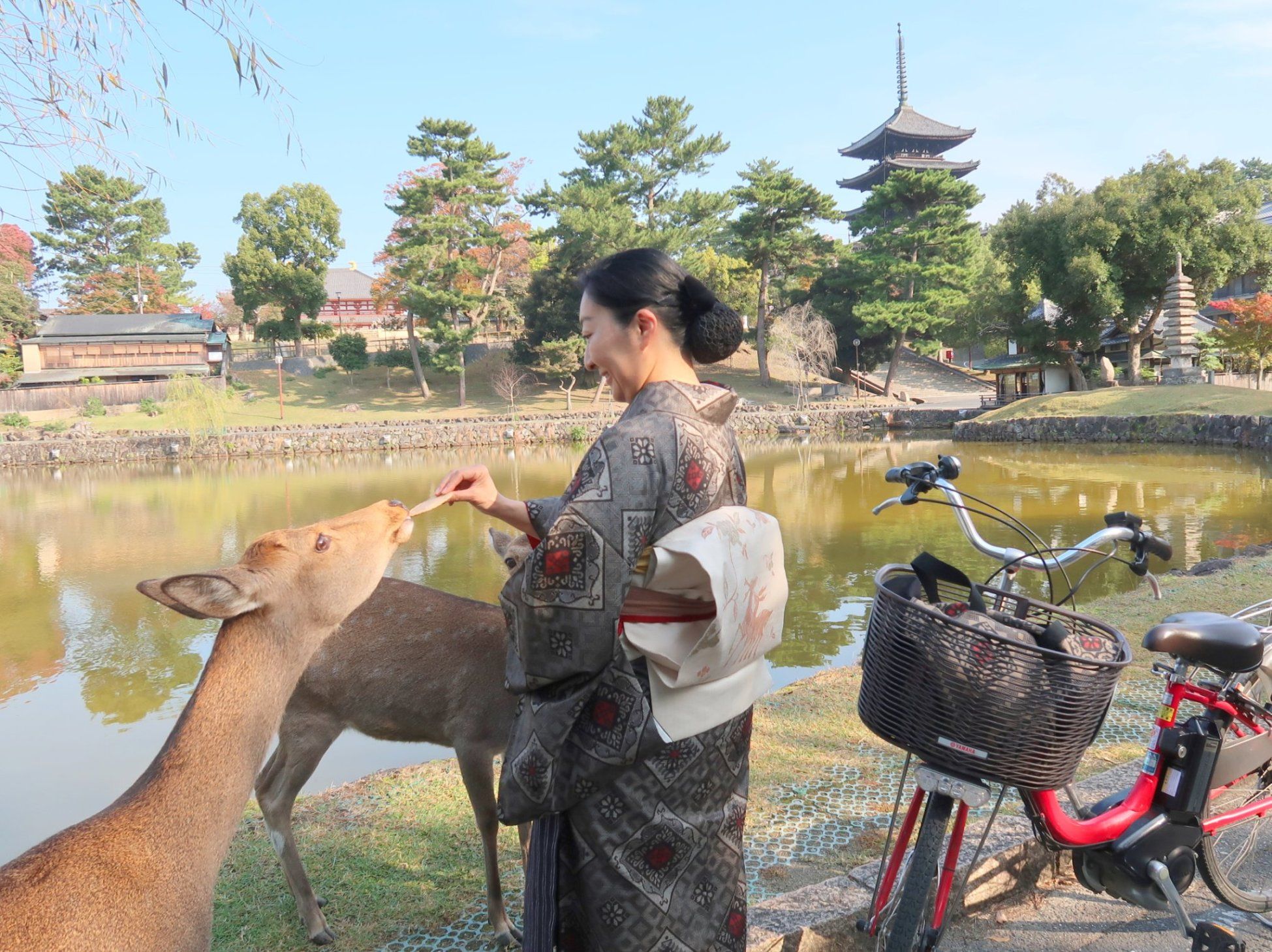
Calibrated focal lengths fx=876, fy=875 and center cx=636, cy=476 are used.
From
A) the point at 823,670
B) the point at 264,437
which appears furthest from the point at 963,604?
the point at 264,437

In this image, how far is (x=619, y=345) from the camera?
195 centimetres

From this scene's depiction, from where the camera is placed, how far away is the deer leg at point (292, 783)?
2.92m

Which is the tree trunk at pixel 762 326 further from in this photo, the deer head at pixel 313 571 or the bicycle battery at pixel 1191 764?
the deer head at pixel 313 571

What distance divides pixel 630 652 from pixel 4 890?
1.21m

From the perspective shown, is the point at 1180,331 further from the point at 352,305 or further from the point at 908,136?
the point at 352,305

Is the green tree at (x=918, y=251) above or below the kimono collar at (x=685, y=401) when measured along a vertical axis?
above

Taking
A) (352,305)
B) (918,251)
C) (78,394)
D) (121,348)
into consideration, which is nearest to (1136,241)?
(918,251)

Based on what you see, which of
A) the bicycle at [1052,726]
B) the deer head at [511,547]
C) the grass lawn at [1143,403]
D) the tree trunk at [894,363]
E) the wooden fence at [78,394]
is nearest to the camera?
the bicycle at [1052,726]

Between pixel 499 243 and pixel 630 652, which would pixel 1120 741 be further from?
pixel 499 243

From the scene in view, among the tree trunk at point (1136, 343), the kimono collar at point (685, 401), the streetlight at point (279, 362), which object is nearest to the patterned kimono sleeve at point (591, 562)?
the kimono collar at point (685, 401)

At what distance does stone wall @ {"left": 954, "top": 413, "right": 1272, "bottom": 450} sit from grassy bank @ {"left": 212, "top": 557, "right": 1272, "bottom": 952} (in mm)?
20103

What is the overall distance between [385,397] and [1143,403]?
30413mm

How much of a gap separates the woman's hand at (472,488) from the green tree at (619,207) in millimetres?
33159

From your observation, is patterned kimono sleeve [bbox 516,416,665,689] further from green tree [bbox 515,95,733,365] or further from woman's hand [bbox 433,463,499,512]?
green tree [bbox 515,95,733,365]
